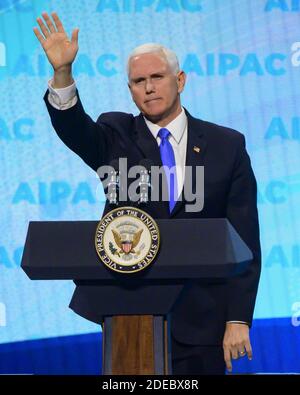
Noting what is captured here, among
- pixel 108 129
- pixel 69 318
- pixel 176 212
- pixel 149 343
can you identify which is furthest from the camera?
pixel 69 318

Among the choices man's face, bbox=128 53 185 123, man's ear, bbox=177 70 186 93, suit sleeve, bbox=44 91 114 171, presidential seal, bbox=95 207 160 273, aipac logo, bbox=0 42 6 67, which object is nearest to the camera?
presidential seal, bbox=95 207 160 273

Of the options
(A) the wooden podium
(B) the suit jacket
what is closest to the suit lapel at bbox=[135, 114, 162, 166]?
(B) the suit jacket

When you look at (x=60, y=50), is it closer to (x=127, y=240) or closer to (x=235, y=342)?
(x=127, y=240)

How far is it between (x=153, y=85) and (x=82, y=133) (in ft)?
0.80

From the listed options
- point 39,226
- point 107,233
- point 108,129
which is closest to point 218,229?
point 107,233

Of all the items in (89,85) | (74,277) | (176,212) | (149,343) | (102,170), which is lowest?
(149,343)

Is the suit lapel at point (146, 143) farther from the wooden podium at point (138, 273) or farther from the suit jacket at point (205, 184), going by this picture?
the wooden podium at point (138, 273)

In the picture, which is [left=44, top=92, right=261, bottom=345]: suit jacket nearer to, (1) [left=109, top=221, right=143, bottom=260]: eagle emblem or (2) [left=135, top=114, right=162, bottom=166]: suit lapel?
(2) [left=135, top=114, right=162, bottom=166]: suit lapel

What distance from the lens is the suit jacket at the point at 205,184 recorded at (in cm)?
236

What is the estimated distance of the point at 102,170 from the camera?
246cm

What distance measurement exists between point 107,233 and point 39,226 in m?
0.17

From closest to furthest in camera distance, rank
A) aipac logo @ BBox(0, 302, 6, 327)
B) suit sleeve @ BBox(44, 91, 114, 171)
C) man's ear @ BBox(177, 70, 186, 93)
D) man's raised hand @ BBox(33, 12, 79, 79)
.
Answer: man's raised hand @ BBox(33, 12, 79, 79) → suit sleeve @ BBox(44, 91, 114, 171) → man's ear @ BBox(177, 70, 186, 93) → aipac logo @ BBox(0, 302, 6, 327)

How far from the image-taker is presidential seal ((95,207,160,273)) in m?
2.02

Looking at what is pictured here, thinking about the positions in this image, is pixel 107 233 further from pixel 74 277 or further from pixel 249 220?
pixel 249 220
